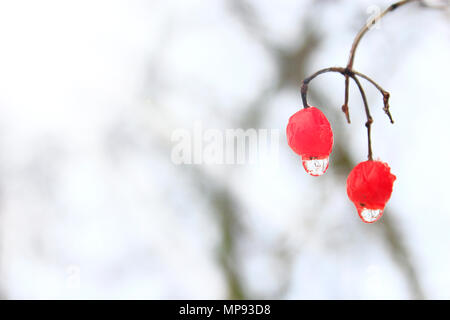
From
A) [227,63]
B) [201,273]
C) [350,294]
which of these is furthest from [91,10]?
[350,294]

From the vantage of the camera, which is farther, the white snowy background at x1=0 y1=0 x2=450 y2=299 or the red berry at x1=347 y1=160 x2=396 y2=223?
the white snowy background at x1=0 y1=0 x2=450 y2=299

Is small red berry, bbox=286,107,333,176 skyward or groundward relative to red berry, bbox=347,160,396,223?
skyward

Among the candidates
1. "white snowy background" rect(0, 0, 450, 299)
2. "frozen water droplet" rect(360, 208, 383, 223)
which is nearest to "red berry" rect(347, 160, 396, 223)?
"frozen water droplet" rect(360, 208, 383, 223)

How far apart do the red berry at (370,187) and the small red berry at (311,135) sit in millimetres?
40

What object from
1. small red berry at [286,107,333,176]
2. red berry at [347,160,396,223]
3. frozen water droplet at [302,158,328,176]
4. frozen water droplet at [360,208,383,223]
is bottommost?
frozen water droplet at [360,208,383,223]

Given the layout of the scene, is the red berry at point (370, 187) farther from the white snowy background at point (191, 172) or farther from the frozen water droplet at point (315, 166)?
the white snowy background at point (191, 172)

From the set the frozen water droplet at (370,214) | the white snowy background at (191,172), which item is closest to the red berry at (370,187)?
the frozen water droplet at (370,214)

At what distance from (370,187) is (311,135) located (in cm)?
8

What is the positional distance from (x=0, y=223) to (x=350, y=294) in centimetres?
96

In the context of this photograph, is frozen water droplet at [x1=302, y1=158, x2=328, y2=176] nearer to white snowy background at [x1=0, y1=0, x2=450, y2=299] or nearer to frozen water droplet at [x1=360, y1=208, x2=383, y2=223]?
frozen water droplet at [x1=360, y1=208, x2=383, y2=223]

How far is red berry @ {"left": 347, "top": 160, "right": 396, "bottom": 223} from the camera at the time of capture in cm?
41

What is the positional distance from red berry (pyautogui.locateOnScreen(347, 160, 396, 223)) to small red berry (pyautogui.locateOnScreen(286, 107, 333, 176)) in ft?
0.13

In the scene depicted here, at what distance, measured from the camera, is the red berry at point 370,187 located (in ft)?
1.33
